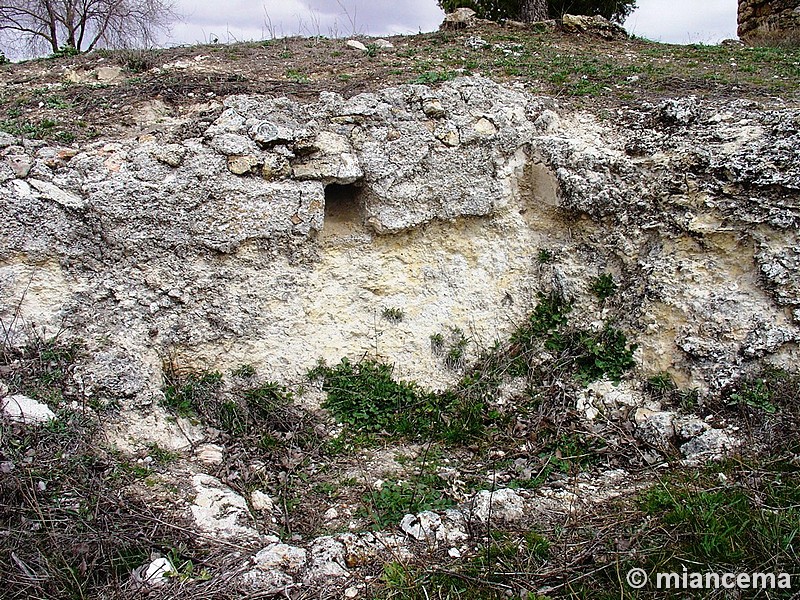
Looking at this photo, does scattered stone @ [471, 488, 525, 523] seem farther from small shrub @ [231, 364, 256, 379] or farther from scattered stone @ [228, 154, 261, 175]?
scattered stone @ [228, 154, 261, 175]

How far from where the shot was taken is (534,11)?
9.62 meters

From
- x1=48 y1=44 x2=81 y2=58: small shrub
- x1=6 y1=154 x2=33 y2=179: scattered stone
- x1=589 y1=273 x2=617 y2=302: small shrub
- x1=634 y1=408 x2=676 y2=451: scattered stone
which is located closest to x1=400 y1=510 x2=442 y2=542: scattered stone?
x1=634 y1=408 x2=676 y2=451: scattered stone

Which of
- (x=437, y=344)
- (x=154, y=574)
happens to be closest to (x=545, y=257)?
(x=437, y=344)

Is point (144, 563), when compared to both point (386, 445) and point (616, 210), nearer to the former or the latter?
point (386, 445)

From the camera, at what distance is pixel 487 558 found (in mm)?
3195

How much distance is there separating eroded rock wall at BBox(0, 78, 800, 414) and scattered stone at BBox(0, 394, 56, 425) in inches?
13.1

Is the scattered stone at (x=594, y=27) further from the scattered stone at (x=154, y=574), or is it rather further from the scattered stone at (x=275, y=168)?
the scattered stone at (x=154, y=574)

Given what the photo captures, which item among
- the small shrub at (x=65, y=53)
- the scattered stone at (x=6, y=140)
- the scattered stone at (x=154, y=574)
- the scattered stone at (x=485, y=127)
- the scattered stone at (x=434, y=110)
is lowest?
the scattered stone at (x=154, y=574)

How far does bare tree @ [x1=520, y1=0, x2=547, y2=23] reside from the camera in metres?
9.61

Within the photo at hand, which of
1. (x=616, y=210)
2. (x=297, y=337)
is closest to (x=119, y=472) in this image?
(x=297, y=337)

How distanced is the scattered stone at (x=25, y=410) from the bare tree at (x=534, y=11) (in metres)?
8.93

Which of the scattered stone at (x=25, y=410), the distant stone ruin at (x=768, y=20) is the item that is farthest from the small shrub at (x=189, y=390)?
the distant stone ruin at (x=768, y=20)

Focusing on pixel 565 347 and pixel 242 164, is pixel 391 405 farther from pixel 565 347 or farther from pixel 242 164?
pixel 242 164

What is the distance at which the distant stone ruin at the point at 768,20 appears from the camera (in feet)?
30.9
